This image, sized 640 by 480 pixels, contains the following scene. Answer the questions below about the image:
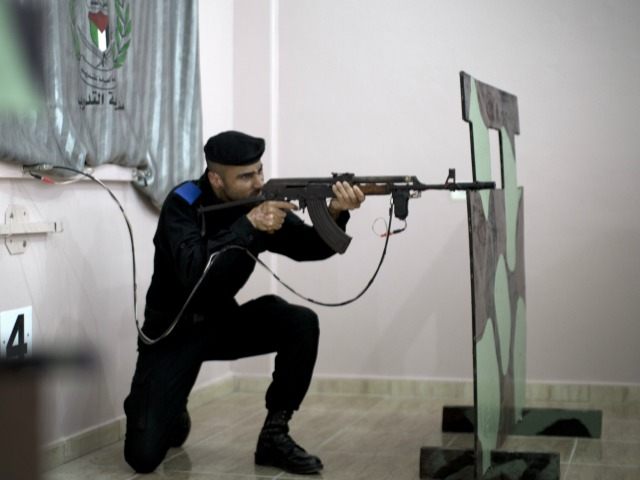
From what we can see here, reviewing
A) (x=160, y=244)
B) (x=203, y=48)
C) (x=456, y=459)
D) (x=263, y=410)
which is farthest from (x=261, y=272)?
(x=456, y=459)

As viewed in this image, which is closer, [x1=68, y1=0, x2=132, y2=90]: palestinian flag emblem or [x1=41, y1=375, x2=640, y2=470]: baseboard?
[x1=68, y1=0, x2=132, y2=90]: palestinian flag emblem

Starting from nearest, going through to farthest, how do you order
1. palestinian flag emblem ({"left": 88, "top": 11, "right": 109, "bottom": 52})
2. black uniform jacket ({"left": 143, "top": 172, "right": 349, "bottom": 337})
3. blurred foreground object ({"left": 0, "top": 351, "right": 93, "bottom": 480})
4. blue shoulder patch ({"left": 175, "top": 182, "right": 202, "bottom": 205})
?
blurred foreground object ({"left": 0, "top": 351, "right": 93, "bottom": 480}), black uniform jacket ({"left": 143, "top": 172, "right": 349, "bottom": 337}), blue shoulder patch ({"left": 175, "top": 182, "right": 202, "bottom": 205}), palestinian flag emblem ({"left": 88, "top": 11, "right": 109, "bottom": 52})

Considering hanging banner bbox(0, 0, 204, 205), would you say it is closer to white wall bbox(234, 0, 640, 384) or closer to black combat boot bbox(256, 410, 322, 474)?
white wall bbox(234, 0, 640, 384)

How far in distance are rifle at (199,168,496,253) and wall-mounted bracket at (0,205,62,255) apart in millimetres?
472

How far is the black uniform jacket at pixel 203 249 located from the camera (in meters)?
2.88

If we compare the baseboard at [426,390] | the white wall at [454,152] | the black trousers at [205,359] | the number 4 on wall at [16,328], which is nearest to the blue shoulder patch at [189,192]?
the black trousers at [205,359]

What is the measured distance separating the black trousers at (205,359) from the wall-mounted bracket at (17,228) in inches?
18.8

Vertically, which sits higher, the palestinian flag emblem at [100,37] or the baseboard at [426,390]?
the palestinian flag emblem at [100,37]

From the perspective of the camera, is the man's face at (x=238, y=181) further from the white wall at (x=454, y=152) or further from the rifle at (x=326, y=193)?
the white wall at (x=454, y=152)

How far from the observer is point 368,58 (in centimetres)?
430

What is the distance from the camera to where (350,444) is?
337 centimetres

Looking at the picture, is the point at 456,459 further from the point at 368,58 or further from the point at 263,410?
the point at 368,58

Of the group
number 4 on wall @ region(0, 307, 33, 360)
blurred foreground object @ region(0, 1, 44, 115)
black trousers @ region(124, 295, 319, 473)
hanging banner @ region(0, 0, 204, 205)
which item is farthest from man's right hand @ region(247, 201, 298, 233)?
blurred foreground object @ region(0, 1, 44, 115)

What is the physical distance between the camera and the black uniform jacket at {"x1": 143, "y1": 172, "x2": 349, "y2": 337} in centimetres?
288
